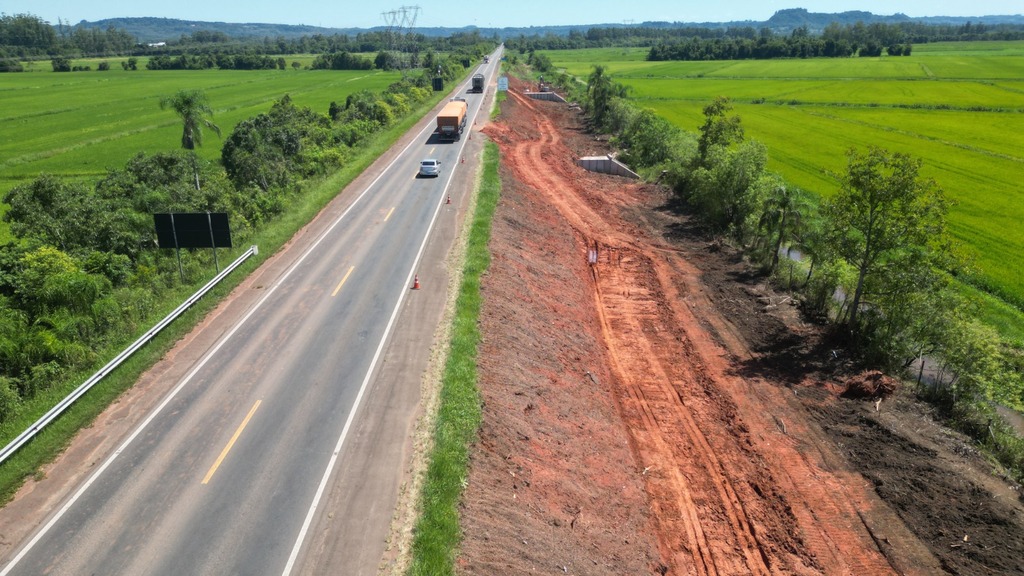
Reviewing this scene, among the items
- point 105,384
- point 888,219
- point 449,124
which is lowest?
point 105,384

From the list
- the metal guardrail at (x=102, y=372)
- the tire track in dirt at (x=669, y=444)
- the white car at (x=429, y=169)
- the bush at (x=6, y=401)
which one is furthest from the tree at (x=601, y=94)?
the bush at (x=6, y=401)

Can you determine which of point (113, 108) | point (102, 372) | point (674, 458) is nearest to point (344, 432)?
point (102, 372)

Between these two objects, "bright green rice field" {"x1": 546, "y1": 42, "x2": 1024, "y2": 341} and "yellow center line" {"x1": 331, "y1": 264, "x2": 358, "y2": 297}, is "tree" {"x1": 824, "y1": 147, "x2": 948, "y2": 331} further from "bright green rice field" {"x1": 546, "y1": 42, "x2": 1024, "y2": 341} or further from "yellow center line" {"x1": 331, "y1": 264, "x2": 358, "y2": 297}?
"yellow center line" {"x1": 331, "y1": 264, "x2": 358, "y2": 297}

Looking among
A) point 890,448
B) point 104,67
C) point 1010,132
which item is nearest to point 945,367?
point 890,448

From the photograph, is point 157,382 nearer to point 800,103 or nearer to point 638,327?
point 638,327

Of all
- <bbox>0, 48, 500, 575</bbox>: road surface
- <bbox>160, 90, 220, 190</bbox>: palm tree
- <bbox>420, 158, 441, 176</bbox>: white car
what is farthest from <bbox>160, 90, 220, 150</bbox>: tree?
<bbox>0, 48, 500, 575</bbox>: road surface

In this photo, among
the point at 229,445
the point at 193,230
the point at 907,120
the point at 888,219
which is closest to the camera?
the point at 229,445

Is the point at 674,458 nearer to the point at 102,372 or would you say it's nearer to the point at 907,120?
the point at 102,372
